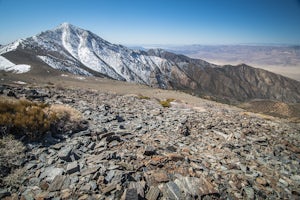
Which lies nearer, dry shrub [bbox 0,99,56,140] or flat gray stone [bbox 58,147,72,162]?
flat gray stone [bbox 58,147,72,162]

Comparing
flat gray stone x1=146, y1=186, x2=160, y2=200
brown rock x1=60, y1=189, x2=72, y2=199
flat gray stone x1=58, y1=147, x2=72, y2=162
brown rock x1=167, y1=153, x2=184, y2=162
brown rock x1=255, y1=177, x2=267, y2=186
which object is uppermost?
flat gray stone x1=58, y1=147, x2=72, y2=162

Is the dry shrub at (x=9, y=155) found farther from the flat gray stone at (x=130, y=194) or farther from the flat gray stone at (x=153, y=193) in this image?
the flat gray stone at (x=153, y=193)

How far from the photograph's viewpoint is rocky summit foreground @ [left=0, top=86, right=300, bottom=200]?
496 cm

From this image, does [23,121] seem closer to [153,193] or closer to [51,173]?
[51,173]

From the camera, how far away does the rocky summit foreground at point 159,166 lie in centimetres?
496

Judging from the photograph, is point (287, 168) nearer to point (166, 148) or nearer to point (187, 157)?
point (187, 157)

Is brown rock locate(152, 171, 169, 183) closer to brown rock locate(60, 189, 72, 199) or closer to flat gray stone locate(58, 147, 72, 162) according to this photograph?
brown rock locate(60, 189, 72, 199)

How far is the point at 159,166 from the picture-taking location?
612 centimetres

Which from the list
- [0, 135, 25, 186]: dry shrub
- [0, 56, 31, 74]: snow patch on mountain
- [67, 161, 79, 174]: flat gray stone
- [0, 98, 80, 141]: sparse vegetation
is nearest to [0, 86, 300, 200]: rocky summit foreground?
[67, 161, 79, 174]: flat gray stone

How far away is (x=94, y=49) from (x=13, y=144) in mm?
141749

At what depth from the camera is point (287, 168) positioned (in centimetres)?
717

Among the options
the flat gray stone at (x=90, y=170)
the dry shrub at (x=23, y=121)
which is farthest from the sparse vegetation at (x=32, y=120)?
the flat gray stone at (x=90, y=170)

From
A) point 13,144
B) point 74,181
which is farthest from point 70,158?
point 13,144

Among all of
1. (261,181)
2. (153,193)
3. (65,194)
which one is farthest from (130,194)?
(261,181)
